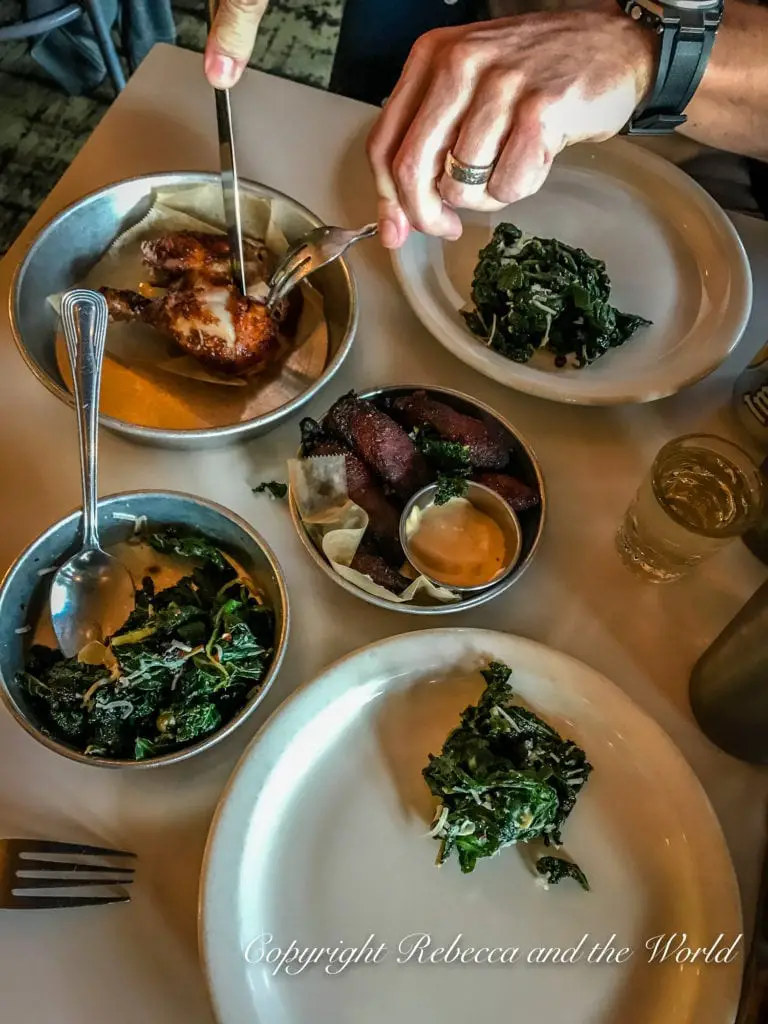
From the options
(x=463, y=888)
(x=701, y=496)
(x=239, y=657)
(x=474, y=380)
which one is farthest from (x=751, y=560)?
(x=239, y=657)

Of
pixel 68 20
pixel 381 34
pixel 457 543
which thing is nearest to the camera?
pixel 457 543

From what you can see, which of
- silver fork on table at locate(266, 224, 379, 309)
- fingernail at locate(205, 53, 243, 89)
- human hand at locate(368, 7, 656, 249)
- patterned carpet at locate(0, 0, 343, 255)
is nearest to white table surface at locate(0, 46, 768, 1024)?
silver fork on table at locate(266, 224, 379, 309)

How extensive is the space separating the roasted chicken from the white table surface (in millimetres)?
117

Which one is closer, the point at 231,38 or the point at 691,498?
the point at 231,38

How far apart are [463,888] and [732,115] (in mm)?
1049

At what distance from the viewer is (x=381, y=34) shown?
5.29 ft

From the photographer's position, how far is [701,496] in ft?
3.02

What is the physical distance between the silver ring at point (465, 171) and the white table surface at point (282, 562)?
26 cm

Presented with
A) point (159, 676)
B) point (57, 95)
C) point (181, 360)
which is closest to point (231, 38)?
point (181, 360)

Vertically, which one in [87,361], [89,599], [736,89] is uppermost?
[736,89]

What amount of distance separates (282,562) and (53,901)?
42 centimetres

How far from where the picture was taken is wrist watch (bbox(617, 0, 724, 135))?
99cm

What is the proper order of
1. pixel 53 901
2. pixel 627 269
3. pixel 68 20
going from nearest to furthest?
pixel 53 901
pixel 627 269
pixel 68 20

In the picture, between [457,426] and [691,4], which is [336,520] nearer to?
[457,426]
